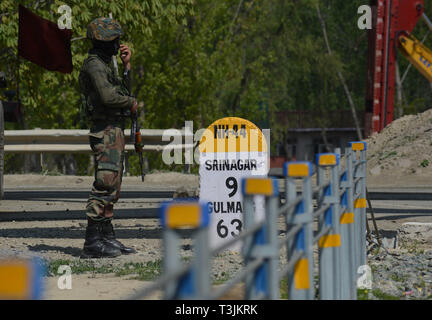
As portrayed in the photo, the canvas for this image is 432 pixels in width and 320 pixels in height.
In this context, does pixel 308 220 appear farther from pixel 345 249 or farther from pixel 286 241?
pixel 345 249

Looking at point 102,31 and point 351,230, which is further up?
point 102,31

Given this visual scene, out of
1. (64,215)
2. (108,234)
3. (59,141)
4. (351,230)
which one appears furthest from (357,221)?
(59,141)

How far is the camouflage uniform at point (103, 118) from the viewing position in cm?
839

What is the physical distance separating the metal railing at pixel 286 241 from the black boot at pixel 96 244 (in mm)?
2526

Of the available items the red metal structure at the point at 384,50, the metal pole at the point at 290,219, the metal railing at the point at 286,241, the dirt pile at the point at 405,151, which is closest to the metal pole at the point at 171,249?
the metal railing at the point at 286,241

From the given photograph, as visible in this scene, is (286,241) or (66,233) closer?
(286,241)

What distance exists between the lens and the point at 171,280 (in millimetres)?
2568

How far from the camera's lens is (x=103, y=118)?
27.9 feet

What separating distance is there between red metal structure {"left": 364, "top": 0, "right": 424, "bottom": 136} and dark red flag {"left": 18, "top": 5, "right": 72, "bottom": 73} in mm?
16264

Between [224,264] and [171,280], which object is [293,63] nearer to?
[224,264]

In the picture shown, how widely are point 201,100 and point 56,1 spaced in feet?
52.8

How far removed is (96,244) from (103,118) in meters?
1.22

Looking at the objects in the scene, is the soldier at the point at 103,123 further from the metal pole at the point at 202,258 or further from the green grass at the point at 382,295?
the metal pole at the point at 202,258
